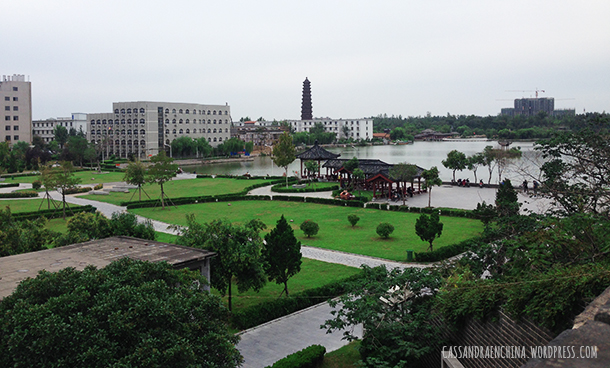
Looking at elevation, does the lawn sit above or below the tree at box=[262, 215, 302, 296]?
below

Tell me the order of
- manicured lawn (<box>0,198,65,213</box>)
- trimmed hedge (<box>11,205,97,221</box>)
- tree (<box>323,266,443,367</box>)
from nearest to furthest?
tree (<box>323,266,443,367</box>)
trimmed hedge (<box>11,205,97,221</box>)
manicured lawn (<box>0,198,65,213</box>)

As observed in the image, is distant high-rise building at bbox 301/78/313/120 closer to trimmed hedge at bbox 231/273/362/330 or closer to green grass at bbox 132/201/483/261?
green grass at bbox 132/201/483/261

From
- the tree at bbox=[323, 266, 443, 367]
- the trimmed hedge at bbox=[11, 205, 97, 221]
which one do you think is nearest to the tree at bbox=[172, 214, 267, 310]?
the tree at bbox=[323, 266, 443, 367]

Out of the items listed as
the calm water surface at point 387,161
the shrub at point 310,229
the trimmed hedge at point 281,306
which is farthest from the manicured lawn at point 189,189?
the trimmed hedge at point 281,306

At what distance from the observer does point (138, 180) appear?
3011cm

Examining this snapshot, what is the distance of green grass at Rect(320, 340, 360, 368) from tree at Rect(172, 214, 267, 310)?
2.99 m

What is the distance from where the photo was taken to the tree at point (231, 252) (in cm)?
1110

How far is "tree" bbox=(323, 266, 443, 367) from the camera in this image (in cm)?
698

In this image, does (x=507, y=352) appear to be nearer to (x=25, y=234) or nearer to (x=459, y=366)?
(x=459, y=366)

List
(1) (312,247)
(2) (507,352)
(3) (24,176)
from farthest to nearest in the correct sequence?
(3) (24,176)
(1) (312,247)
(2) (507,352)

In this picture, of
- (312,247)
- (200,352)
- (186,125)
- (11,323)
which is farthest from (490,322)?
(186,125)

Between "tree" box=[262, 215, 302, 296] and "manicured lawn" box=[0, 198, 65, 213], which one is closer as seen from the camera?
"tree" box=[262, 215, 302, 296]

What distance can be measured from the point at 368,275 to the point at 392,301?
0.70m

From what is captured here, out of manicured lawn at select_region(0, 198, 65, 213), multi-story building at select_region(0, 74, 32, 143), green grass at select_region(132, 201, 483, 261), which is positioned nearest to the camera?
green grass at select_region(132, 201, 483, 261)
